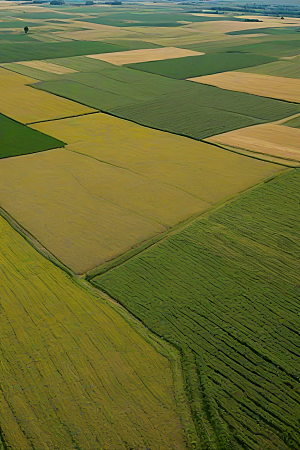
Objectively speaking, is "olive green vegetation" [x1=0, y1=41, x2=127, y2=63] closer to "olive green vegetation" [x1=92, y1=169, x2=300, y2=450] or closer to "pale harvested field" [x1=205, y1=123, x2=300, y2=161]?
"pale harvested field" [x1=205, y1=123, x2=300, y2=161]

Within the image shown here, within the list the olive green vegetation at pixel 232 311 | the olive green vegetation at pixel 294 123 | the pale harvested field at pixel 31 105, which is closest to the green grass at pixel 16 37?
the pale harvested field at pixel 31 105

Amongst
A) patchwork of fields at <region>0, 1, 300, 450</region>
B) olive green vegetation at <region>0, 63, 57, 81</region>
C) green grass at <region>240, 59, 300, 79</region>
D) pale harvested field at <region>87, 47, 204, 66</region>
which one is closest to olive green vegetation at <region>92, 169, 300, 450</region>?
patchwork of fields at <region>0, 1, 300, 450</region>

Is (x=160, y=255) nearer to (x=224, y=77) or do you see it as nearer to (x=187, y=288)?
(x=187, y=288)

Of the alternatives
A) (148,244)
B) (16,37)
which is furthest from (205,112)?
(16,37)

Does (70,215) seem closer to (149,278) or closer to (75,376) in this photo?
(149,278)

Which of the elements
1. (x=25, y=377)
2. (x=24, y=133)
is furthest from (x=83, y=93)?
(x=25, y=377)

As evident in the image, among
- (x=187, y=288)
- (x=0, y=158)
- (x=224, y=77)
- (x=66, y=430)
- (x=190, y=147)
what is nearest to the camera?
(x=66, y=430)
